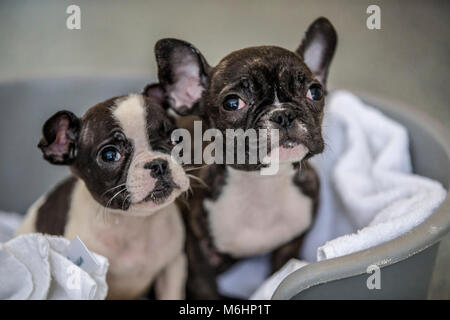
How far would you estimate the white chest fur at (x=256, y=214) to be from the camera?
1.31 meters

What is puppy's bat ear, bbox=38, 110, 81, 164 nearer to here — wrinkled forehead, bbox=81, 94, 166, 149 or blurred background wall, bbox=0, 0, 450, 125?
wrinkled forehead, bbox=81, 94, 166, 149

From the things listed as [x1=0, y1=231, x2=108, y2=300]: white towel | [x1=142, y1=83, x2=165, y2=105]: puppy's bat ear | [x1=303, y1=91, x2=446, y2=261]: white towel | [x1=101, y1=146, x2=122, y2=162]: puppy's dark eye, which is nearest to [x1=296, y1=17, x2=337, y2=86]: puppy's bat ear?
[x1=303, y1=91, x2=446, y2=261]: white towel

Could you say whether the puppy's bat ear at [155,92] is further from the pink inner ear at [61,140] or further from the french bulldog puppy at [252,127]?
the pink inner ear at [61,140]

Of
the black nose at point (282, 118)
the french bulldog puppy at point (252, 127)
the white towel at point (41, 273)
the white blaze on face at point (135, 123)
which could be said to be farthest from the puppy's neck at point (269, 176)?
the white towel at point (41, 273)

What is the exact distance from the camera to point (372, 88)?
1684mm

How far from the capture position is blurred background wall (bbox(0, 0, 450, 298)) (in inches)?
45.6

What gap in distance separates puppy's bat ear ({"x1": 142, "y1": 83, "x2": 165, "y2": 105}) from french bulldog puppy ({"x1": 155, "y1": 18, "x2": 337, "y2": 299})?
0.01m

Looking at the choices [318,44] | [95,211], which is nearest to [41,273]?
[95,211]

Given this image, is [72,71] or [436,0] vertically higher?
[436,0]

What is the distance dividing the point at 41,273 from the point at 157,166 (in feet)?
0.99

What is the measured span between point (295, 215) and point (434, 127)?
43 cm
